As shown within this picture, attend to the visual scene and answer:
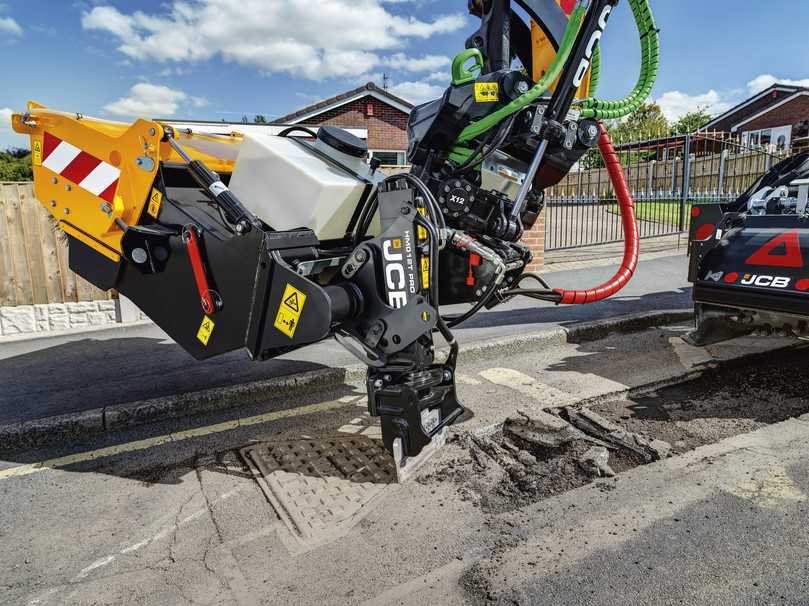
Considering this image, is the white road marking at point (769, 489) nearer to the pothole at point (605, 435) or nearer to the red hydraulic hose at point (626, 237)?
the pothole at point (605, 435)

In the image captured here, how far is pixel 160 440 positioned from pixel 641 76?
3.66 meters

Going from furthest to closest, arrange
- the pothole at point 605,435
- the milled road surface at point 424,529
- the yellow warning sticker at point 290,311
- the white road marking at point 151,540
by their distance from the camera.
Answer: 1. the pothole at point 605,435
2. the yellow warning sticker at point 290,311
3. the white road marking at point 151,540
4. the milled road surface at point 424,529

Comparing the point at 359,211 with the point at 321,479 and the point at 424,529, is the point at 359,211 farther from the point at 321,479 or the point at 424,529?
the point at 424,529

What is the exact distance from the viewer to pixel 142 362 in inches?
200

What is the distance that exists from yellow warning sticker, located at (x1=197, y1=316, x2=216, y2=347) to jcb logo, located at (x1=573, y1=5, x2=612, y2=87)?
2.20m

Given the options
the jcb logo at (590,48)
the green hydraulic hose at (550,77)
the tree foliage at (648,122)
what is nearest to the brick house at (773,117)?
the tree foliage at (648,122)

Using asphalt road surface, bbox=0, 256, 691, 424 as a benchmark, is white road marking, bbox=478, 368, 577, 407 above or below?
below

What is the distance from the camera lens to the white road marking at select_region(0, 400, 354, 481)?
129 inches

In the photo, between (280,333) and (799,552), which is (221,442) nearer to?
(280,333)

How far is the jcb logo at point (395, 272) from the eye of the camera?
8.73ft

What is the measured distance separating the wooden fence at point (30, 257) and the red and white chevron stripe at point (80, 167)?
12.3ft

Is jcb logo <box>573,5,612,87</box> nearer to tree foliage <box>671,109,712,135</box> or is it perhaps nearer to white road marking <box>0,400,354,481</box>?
white road marking <box>0,400,354,481</box>

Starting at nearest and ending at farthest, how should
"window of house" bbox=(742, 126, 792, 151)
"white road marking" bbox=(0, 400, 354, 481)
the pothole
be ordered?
the pothole → "white road marking" bbox=(0, 400, 354, 481) → "window of house" bbox=(742, 126, 792, 151)

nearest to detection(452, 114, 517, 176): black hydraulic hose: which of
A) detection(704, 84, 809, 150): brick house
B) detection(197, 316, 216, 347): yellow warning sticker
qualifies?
detection(197, 316, 216, 347): yellow warning sticker
